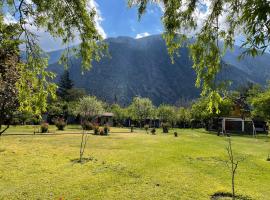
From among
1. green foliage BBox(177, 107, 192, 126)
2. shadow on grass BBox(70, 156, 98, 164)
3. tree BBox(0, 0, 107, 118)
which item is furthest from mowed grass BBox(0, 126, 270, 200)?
green foliage BBox(177, 107, 192, 126)

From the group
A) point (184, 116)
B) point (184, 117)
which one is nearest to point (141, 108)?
point (184, 116)

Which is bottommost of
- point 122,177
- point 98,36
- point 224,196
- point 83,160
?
point 224,196

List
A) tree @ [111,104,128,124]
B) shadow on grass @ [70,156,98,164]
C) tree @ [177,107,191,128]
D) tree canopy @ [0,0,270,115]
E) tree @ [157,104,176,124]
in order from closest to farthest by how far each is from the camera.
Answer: tree canopy @ [0,0,270,115] → shadow on grass @ [70,156,98,164] → tree @ [157,104,176,124] → tree @ [177,107,191,128] → tree @ [111,104,128,124]

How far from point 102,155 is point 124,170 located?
470 cm

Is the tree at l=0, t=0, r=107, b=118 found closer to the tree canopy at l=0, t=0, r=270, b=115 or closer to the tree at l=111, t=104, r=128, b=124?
the tree canopy at l=0, t=0, r=270, b=115

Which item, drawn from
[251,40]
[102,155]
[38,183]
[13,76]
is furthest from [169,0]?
[102,155]

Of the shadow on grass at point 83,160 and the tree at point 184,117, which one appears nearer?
the shadow on grass at point 83,160

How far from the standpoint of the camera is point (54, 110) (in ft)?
240

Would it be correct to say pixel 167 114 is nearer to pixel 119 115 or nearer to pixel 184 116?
pixel 184 116

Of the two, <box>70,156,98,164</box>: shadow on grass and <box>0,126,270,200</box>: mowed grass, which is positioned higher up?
<box>70,156,98,164</box>: shadow on grass

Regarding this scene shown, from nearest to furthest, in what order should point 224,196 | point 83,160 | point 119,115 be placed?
point 224,196
point 83,160
point 119,115

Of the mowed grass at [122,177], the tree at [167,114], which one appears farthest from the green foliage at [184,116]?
the mowed grass at [122,177]

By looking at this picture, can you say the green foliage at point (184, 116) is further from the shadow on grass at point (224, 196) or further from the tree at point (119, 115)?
the shadow on grass at point (224, 196)

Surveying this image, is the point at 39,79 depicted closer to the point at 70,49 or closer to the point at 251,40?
the point at 70,49
